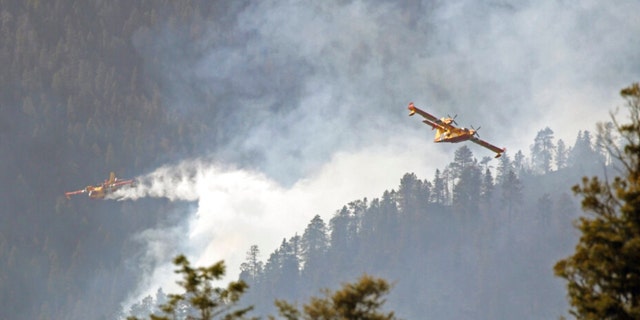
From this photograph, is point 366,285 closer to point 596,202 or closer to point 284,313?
point 284,313

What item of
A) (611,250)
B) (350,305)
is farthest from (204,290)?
(611,250)

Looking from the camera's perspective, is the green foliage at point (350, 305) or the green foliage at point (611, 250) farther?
the green foliage at point (350, 305)

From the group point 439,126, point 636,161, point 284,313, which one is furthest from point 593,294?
point 439,126

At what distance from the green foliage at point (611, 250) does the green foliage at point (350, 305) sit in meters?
8.32

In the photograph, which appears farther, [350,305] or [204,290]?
[350,305]

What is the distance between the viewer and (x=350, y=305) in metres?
64.4

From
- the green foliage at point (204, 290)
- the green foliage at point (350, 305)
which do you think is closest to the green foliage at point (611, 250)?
the green foliage at point (350, 305)

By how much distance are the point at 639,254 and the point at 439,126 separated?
85835 millimetres

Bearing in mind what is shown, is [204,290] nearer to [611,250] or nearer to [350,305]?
[350,305]

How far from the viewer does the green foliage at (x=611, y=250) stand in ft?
197

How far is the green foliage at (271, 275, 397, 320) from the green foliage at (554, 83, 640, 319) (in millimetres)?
8318

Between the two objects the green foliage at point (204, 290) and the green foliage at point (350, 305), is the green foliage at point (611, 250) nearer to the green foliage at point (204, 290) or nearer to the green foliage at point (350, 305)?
the green foliage at point (350, 305)

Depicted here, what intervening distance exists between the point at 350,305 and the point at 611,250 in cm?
1215

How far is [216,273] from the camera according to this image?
6216cm
